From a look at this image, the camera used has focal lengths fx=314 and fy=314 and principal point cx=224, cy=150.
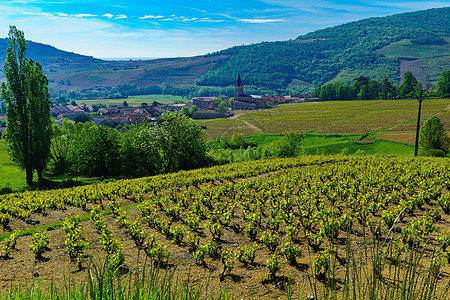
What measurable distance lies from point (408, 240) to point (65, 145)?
52494 millimetres

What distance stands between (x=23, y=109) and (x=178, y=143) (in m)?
19.3

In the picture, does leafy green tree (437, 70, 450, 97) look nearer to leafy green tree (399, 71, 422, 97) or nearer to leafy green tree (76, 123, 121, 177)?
leafy green tree (399, 71, 422, 97)

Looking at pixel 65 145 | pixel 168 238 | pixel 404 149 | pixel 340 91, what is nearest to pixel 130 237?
pixel 168 238

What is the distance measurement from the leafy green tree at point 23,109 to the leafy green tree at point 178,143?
47.9ft

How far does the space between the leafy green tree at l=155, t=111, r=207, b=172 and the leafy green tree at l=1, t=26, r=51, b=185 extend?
47.9 ft

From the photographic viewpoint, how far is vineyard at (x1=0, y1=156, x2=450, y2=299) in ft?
31.5

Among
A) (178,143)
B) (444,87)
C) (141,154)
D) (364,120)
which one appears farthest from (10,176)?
(444,87)

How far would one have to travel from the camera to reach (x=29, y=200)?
21812 mm

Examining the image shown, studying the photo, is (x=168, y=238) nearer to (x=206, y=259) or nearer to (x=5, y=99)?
(x=206, y=259)

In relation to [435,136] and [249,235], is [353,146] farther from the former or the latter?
[249,235]

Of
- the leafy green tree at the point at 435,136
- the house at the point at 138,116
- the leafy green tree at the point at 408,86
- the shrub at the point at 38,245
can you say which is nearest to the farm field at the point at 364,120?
the leafy green tree at the point at 435,136

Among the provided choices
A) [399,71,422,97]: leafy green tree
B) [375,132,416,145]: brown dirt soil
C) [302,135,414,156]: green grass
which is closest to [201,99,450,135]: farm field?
[375,132,416,145]: brown dirt soil

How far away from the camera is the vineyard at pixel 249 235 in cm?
959

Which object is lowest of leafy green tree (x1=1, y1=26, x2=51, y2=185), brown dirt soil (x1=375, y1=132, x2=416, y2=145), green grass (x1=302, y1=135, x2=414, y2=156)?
green grass (x1=302, y1=135, x2=414, y2=156)
